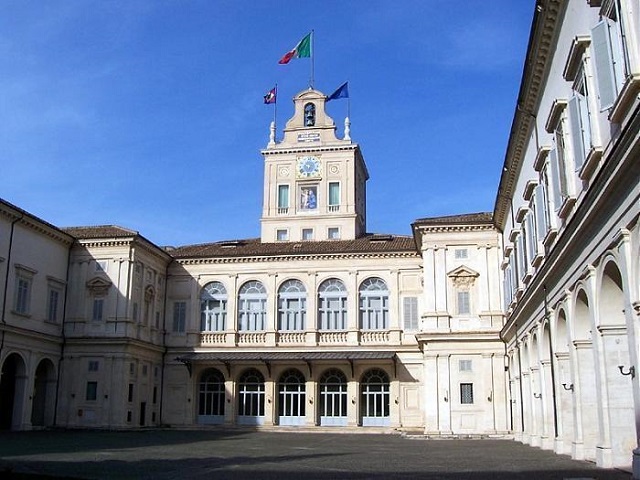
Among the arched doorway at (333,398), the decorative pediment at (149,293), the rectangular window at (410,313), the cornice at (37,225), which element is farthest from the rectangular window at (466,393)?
the cornice at (37,225)

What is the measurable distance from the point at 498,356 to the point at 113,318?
20.7 m

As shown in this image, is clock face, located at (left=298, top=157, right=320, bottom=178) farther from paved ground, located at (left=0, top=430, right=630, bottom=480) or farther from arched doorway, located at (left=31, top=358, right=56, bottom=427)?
paved ground, located at (left=0, top=430, right=630, bottom=480)

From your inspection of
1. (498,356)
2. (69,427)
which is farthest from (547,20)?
(69,427)

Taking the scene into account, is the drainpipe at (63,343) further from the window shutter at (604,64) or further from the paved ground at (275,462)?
the window shutter at (604,64)

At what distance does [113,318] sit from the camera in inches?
1596

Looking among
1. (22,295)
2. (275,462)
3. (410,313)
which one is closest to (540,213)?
(275,462)

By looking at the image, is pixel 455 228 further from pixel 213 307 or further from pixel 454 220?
pixel 213 307

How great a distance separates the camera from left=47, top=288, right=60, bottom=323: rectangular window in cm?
3956

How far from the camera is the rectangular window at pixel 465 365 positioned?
36.8 m

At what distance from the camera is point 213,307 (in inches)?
1786

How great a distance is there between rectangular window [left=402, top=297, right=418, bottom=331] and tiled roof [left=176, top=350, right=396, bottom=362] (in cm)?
215

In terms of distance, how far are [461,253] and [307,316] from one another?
34.8ft

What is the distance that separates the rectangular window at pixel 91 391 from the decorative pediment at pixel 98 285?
5002mm

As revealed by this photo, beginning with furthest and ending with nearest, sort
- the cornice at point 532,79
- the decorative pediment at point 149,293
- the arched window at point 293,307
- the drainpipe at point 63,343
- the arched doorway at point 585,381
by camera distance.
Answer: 1. the arched window at point 293,307
2. the decorative pediment at point 149,293
3. the drainpipe at point 63,343
4. the arched doorway at point 585,381
5. the cornice at point 532,79
